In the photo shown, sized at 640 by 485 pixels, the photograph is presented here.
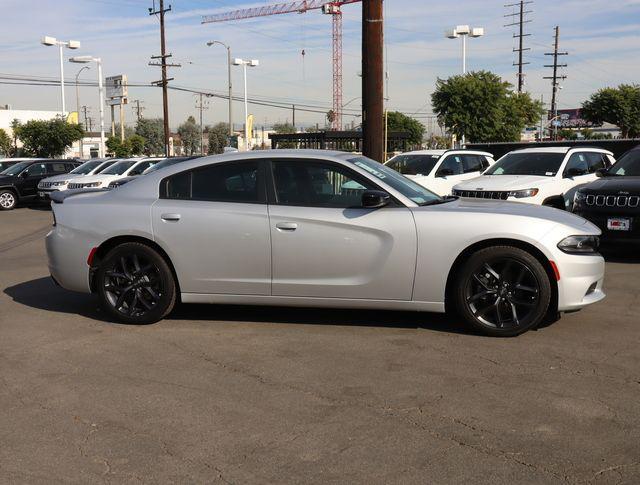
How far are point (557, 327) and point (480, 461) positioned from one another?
2.87m

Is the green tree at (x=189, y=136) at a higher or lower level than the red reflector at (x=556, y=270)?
higher

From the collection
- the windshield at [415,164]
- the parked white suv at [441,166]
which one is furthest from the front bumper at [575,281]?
the windshield at [415,164]

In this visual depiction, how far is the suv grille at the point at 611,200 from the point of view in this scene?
916 cm

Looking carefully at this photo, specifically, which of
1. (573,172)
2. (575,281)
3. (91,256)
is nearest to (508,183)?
(573,172)

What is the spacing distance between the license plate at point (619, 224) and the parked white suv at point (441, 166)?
536cm

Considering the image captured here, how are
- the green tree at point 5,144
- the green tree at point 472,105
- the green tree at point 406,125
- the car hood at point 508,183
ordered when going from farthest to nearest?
the green tree at point 406,125 → the green tree at point 5,144 → the green tree at point 472,105 → the car hood at point 508,183

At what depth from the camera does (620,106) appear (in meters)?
54.5

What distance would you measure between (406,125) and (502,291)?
89.0 metres

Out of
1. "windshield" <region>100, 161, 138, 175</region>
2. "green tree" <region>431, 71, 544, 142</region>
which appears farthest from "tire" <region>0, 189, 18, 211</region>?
"green tree" <region>431, 71, 544, 142</region>

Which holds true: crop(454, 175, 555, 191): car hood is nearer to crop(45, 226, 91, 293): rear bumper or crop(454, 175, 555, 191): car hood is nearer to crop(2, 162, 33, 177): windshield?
crop(45, 226, 91, 293): rear bumper

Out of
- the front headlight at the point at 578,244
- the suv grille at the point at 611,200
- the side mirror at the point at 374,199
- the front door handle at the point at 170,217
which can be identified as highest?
the side mirror at the point at 374,199

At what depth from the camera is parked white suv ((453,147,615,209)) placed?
11266 mm

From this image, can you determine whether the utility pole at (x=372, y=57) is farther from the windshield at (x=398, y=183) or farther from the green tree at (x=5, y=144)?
the green tree at (x=5, y=144)

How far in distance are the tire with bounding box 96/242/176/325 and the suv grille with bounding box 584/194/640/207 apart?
251 inches
